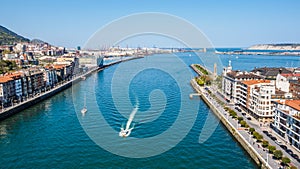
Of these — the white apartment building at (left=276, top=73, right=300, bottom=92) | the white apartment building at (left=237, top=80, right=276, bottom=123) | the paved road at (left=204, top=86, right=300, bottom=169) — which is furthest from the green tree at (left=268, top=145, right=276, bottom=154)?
the white apartment building at (left=276, top=73, right=300, bottom=92)

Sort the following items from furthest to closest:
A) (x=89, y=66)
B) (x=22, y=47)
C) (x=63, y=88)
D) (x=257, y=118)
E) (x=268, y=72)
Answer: (x=22, y=47) → (x=89, y=66) → (x=63, y=88) → (x=268, y=72) → (x=257, y=118)

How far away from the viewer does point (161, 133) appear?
8711 millimetres

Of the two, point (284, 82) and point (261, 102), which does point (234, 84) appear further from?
point (261, 102)

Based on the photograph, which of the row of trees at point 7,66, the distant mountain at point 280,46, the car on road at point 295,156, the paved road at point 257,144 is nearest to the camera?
the paved road at point 257,144

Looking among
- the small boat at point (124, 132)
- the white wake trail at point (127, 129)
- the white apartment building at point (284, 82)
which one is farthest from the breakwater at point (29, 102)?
the white apartment building at point (284, 82)

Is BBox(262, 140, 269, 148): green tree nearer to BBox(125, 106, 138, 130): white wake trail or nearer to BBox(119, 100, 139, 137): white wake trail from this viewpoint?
BBox(119, 100, 139, 137): white wake trail

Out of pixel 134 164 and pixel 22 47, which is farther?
pixel 22 47

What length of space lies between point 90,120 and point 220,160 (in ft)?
16.2

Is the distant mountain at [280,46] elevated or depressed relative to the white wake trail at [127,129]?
elevated

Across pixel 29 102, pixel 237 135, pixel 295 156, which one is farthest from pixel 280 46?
pixel 295 156

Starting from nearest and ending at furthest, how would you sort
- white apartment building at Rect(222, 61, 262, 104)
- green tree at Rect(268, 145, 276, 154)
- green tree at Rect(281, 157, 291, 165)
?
green tree at Rect(281, 157, 291, 165) → green tree at Rect(268, 145, 276, 154) → white apartment building at Rect(222, 61, 262, 104)

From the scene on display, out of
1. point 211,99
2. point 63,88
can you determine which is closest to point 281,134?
point 211,99

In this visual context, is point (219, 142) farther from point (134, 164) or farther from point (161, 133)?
point (134, 164)

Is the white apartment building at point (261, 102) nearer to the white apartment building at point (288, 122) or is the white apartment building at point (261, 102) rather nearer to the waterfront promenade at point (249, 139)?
the waterfront promenade at point (249, 139)
